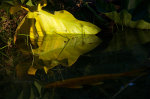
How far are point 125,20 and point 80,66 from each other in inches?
26.7

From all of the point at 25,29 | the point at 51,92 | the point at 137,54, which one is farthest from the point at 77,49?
the point at 51,92

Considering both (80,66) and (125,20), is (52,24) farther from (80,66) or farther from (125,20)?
(80,66)

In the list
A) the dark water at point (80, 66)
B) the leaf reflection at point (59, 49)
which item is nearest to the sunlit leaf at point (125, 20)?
the dark water at point (80, 66)

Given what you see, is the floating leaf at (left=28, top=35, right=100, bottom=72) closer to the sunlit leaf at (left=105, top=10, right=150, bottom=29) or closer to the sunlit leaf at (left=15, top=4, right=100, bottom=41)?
the sunlit leaf at (left=15, top=4, right=100, bottom=41)

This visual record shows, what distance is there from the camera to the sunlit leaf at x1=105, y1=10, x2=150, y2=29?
1342mm

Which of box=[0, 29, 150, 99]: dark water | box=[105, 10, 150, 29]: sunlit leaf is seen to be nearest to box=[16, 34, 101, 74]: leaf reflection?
box=[0, 29, 150, 99]: dark water

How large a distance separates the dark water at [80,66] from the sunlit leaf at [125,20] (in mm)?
44

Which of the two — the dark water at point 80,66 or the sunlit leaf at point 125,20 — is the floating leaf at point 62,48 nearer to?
the dark water at point 80,66

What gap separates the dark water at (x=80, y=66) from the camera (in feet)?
1.82

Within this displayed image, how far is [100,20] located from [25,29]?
0.45 m

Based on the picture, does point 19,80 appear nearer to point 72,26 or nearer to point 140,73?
point 140,73

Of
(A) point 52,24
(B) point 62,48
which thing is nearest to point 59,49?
(B) point 62,48

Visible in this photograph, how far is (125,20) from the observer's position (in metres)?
1.39

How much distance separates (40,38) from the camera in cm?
138
